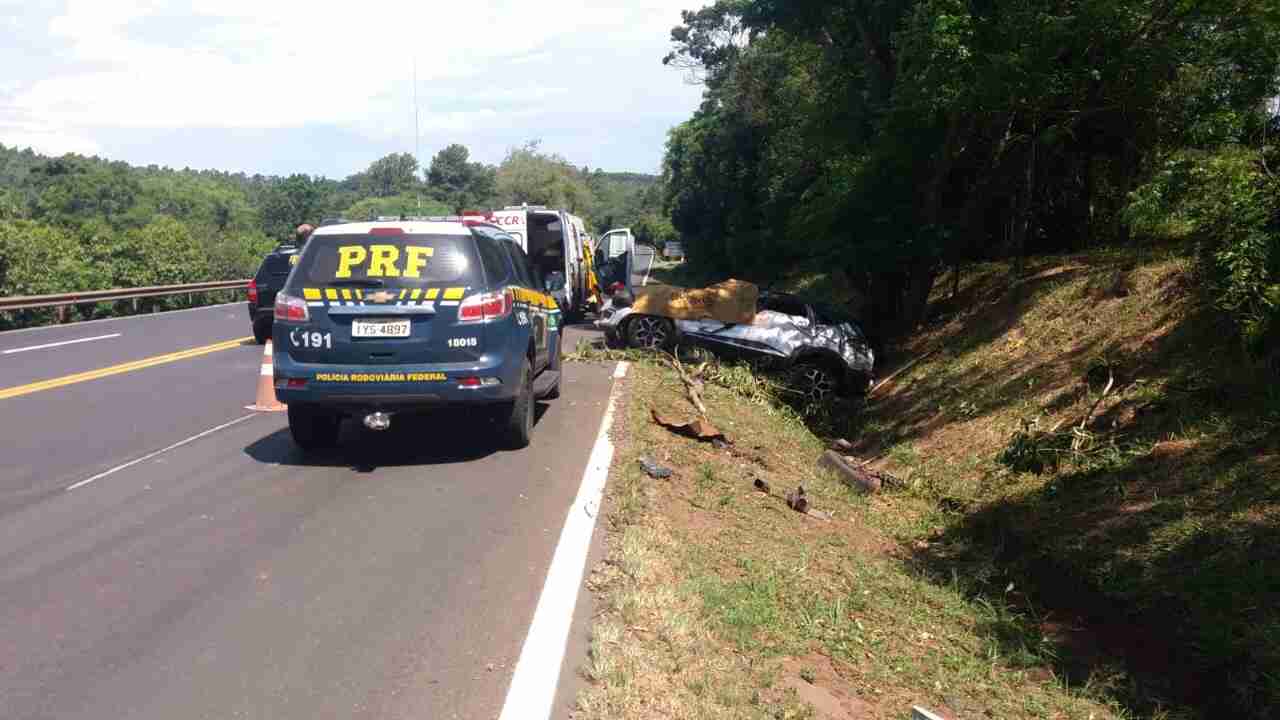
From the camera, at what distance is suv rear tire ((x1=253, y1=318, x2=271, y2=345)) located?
59.1ft

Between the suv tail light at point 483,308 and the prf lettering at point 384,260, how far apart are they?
1.56ft

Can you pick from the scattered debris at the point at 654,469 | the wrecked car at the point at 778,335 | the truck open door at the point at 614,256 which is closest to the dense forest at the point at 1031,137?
the wrecked car at the point at 778,335

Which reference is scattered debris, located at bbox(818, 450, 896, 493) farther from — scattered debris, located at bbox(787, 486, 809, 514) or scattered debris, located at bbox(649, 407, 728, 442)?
scattered debris, located at bbox(787, 486, 809, 514)

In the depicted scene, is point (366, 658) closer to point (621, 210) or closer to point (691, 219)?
point (691, 219)

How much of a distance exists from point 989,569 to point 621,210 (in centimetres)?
17756

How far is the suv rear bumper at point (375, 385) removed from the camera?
8.23 m

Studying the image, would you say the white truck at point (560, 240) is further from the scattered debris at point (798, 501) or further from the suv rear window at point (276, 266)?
the scattered debris at point (798, 501)

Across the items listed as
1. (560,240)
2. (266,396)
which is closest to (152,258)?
(560,240)

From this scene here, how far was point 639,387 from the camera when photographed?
13.3m

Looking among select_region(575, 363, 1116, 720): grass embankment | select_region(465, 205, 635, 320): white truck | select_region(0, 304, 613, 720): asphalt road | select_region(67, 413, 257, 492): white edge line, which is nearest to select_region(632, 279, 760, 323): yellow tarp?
select_region(465, 205, 635, 320): white truck

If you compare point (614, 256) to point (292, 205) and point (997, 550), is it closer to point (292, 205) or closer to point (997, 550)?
point (997, 550)

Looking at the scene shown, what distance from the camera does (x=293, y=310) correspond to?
8.30 m

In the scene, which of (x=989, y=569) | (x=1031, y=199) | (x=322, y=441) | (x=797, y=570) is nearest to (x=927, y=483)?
(x=989, y=569)

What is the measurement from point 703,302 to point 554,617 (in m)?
10.9
